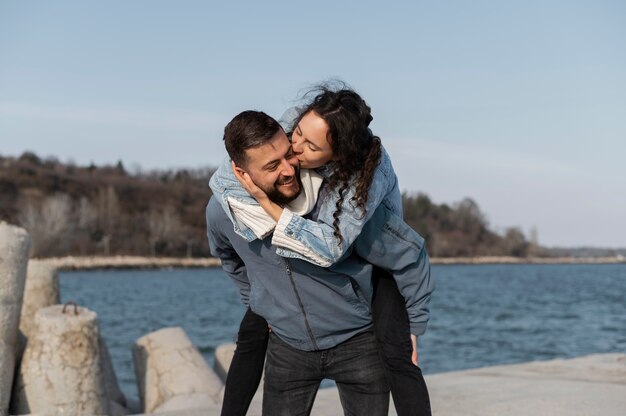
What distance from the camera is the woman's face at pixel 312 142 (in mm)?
3109

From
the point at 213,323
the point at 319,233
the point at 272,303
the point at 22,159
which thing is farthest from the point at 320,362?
the point at 22,159

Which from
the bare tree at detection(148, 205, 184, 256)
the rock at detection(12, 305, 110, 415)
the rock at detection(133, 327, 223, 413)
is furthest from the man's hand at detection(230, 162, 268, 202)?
the bare tree at detection(148, 205, 184, 256)

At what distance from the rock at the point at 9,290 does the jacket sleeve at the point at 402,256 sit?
4496 millimetres

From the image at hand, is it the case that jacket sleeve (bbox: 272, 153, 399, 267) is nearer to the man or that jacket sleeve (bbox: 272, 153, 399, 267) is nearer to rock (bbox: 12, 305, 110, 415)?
the man

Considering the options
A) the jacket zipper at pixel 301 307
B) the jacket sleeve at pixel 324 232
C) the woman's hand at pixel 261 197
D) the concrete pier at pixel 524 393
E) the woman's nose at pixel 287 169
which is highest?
the woman's nose at pixel 287 169

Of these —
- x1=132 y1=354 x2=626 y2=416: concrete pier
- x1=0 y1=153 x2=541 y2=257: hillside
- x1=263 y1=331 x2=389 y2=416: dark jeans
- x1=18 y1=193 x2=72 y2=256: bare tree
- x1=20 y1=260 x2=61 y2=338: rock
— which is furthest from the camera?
x1=0 y1=153 x2=541 y2=257: hillside

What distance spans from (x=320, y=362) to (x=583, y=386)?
400 centimetres

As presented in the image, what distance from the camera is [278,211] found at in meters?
3.22

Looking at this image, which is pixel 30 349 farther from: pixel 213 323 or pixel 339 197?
pixel 213 323

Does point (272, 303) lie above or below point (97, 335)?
above

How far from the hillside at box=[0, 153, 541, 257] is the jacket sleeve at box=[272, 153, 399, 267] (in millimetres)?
93546

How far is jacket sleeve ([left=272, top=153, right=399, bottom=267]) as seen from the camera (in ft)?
10.3

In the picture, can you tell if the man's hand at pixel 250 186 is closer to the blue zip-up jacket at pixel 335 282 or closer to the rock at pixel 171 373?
the blue zip-up jacket at pixel 335 282

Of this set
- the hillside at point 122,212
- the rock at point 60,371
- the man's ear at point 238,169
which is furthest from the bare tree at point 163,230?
the man's ear at point 238,169
